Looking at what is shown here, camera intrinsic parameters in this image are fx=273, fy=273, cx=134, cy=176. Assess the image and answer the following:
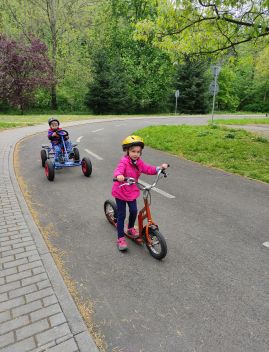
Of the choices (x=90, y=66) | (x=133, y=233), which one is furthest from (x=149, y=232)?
(x=90, y=66)

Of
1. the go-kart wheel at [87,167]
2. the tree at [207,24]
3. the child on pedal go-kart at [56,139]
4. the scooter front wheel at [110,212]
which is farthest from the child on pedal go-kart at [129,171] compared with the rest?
the tree at [207,24]

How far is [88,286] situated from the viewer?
338cm

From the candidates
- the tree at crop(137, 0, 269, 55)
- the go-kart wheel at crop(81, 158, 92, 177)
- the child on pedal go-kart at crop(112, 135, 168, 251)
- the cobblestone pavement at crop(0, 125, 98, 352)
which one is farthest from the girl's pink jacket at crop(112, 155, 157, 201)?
the tree at crop(137, 0, 269, 55)

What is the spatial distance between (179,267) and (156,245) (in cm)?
51

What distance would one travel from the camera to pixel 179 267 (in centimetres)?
374

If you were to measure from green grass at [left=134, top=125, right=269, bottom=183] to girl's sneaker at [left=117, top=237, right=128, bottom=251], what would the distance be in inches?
190

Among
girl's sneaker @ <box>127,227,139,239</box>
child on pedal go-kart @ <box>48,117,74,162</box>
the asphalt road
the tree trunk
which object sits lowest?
the asphalt road

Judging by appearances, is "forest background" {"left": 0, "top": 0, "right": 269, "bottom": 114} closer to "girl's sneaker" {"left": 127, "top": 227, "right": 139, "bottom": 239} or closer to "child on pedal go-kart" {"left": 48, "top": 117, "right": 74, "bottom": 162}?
"child on pedal go-kart" {"left": 48, "top": 117, "right": 74, "bottom": 162}

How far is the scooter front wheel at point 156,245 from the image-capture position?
3.79 meters

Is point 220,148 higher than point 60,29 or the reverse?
the reverse

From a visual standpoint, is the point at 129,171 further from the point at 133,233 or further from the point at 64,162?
the point at 64,162

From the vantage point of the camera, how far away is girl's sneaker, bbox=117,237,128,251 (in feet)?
13.5

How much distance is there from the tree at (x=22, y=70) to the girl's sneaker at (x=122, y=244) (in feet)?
93.1

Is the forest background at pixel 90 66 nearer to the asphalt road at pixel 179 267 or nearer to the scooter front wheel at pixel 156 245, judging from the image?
the asphalt road at pixel 179 267
